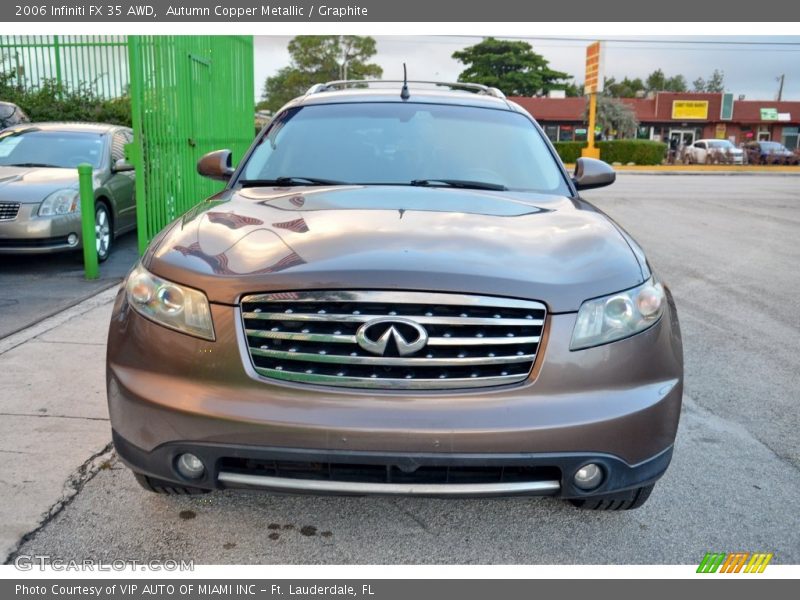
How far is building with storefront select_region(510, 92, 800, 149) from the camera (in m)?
55.2

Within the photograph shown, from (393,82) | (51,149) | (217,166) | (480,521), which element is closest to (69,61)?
(51,149)

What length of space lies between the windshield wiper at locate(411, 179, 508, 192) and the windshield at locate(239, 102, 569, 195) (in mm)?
12

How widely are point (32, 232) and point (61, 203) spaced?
1.44 feet

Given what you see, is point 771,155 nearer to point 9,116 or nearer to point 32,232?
point 9,116

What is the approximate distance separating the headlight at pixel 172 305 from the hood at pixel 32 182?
549 cm

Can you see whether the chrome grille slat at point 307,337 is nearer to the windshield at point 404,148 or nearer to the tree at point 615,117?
the windshield at point 404,148

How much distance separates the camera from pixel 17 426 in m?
3.67

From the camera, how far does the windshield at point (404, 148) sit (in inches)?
147

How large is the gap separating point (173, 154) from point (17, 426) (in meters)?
5.13

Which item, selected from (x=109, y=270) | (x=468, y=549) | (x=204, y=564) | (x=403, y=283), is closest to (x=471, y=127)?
(x=403, y=283)

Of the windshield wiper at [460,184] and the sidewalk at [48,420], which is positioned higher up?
the windshield wiper at [460,184]

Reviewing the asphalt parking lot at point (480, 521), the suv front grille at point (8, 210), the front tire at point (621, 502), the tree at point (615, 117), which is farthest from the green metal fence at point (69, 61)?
the tree at point (615, 117)

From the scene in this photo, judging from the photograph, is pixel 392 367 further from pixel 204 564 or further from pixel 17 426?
pixel 17 426

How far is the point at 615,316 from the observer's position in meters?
2.46
